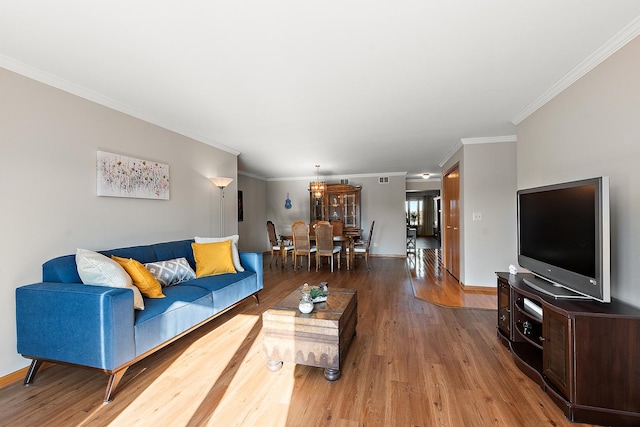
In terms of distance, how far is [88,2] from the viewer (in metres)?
1.44

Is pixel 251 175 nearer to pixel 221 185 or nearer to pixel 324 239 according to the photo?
pixel 324 239

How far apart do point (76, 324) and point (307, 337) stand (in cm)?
151

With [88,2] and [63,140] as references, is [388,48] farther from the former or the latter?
[63,140]

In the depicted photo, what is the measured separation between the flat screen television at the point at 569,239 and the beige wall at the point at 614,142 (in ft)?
0.92

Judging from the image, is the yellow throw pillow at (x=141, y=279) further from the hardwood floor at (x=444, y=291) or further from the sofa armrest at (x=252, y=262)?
the hardwood floor at (x=444, y=291)

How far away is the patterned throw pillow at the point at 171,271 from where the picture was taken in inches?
105

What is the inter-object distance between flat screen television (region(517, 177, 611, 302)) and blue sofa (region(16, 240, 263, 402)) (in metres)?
2.82

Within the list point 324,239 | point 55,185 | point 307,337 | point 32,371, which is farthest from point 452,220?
point 32,371

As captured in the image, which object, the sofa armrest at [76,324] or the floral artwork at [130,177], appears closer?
the sofa armrest at [76,324]

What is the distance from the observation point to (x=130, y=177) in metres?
2.90

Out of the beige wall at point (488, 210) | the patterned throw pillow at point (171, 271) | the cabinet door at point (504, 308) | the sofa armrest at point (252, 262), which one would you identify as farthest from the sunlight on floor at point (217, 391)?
the beige wall at point (488, 210)

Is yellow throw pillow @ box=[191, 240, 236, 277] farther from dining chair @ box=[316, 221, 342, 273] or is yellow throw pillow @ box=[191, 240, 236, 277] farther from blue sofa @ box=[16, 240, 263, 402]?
dining chair @ box=[316, 221, 342, 273]

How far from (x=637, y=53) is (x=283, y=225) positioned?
7.46m

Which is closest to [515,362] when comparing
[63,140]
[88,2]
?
[88,2]
